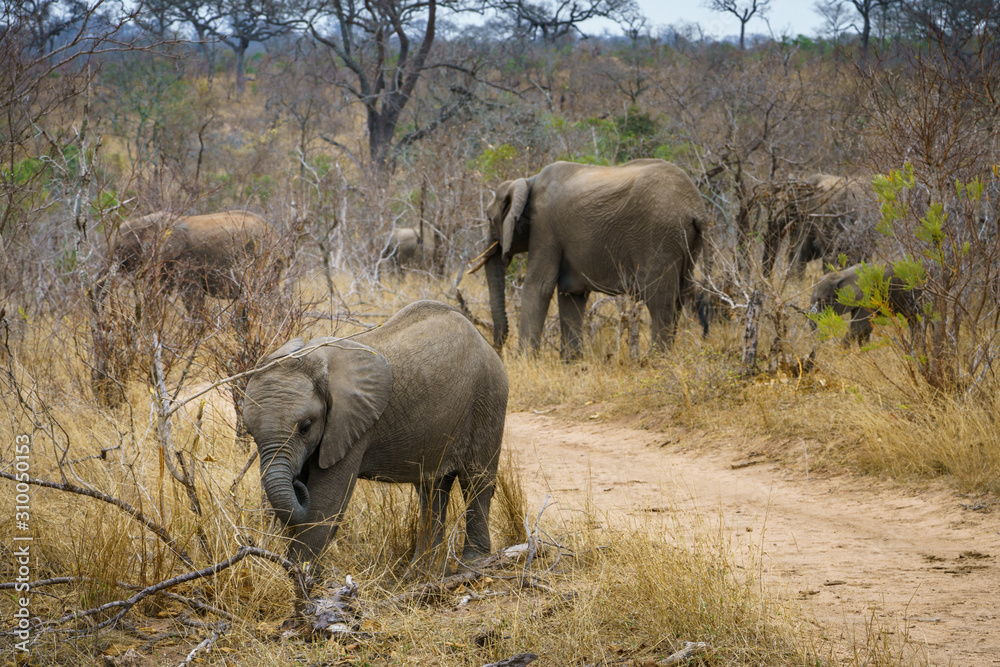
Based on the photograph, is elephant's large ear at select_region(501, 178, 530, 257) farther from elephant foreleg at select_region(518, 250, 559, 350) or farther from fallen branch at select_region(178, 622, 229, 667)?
fallen branch at select_region(178, 622, 229, 667)

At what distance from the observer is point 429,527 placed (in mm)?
4316

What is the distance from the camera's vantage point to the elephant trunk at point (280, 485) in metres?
3.66

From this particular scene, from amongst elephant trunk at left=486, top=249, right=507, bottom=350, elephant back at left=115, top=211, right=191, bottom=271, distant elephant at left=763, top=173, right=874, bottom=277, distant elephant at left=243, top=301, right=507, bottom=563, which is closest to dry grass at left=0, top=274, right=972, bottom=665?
distant elephant at left=243, top=301, right=507, bottom=563

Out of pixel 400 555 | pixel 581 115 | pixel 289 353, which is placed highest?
pixel 581 115

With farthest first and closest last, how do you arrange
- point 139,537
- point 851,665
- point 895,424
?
1. point 895,424
2. point 139,537
3. point 851,665

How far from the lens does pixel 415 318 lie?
4395mm

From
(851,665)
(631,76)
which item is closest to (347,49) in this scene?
(631,76)

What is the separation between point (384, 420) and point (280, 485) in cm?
59

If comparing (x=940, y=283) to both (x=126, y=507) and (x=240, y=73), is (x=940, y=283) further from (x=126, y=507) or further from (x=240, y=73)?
(x=240, y=73)

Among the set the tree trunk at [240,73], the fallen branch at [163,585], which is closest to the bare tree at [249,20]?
the tree trunk at [240,73]

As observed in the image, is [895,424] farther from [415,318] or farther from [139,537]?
[139,537]

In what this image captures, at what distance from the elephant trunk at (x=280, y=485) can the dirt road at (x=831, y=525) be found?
5.34 feet

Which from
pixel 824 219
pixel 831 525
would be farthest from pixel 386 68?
pixel 831 525

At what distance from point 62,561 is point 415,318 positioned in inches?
74.4
